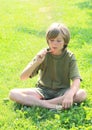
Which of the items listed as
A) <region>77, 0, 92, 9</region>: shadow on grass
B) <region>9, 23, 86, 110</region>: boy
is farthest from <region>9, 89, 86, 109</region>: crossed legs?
<region>77, 0, 92, 9</region>: shadow on grass

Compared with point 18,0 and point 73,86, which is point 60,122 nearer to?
point 73,86

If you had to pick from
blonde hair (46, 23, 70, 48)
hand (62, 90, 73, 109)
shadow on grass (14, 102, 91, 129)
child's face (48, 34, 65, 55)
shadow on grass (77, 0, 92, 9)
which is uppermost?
shadow on grass (77, 0, 92, 9)

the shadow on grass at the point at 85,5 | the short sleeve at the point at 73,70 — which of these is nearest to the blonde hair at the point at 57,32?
the short sleeve at the point at 73,70

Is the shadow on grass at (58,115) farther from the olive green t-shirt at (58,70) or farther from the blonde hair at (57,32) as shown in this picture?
the blonde hair at (57,32)

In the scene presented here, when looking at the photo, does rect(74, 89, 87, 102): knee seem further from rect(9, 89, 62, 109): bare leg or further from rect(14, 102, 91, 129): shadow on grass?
rect(9, 89, 62, 109): bare leg

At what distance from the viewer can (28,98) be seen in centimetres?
568

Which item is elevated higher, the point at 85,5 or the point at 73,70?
the point at 85,5

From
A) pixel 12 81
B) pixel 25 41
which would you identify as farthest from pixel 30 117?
pixel 25 41

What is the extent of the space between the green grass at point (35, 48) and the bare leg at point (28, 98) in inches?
3.1

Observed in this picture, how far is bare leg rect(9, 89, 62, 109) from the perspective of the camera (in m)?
5.61

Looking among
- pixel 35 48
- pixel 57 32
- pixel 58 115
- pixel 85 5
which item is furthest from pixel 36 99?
pixel 85 5

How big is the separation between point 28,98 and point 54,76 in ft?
1.48

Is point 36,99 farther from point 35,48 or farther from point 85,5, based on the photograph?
point 85,5

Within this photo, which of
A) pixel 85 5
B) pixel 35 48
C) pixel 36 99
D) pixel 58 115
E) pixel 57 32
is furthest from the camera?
pixel 85 5
